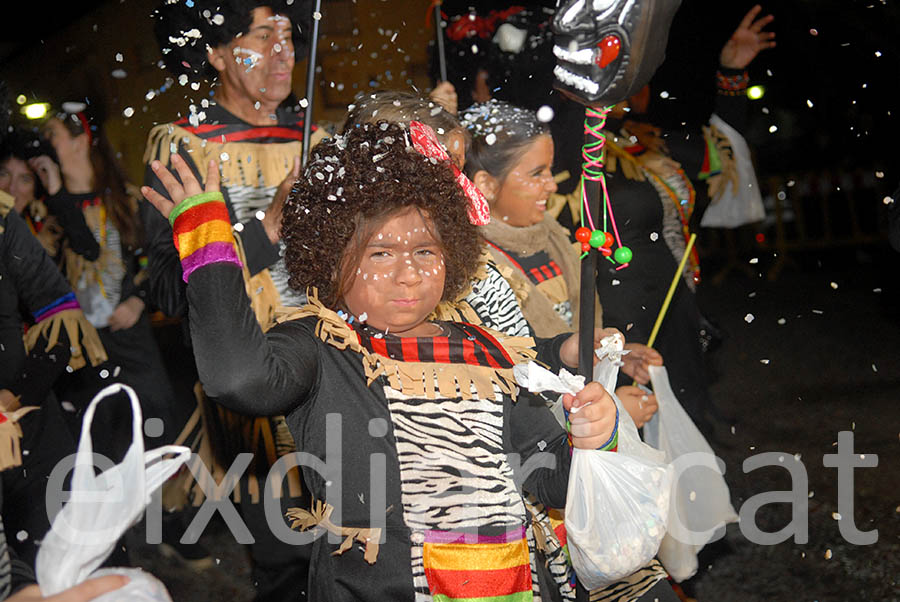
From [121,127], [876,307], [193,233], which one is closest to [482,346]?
[193,233]

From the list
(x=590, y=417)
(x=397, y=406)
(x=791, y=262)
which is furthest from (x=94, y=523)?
(x=791, y=262)

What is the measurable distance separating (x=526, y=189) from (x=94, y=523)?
1599mm

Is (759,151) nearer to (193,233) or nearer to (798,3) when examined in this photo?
(798,3)

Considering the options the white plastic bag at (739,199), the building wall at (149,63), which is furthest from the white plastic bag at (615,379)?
the white plastic bag at (739,199)

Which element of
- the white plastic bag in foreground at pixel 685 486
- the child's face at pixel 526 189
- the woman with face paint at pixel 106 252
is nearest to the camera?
the white plastic bag in foreground at pixel 685 486

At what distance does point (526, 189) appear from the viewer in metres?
2.61

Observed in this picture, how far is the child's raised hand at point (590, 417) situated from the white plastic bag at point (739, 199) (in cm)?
242

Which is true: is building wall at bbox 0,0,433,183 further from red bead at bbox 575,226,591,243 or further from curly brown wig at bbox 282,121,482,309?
red bead at bbox 575,226,591,243

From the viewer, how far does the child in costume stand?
5.41ft

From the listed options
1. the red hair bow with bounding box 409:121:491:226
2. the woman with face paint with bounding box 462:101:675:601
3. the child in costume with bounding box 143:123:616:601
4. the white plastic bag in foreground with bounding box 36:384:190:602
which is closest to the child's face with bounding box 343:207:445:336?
the child in costume with bounding box 143:123:616:601

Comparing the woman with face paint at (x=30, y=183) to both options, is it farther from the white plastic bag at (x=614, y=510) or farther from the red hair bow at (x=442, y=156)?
the white plastic bag at (x=614, y=510)

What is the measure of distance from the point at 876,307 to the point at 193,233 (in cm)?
611

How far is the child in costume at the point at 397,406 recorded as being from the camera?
5.41 ft

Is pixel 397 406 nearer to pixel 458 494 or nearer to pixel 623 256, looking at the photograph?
pixel 458 494
